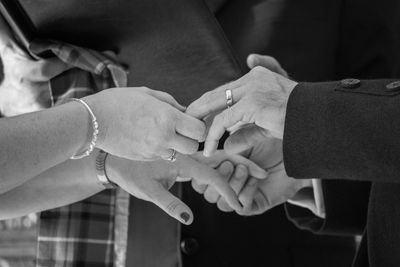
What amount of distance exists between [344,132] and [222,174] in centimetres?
40

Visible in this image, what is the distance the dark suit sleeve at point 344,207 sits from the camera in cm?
119

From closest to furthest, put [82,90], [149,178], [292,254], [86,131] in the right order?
[86,131] → [149,178] → [82,90] → [292,254]

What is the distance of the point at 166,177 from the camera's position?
1.11 m

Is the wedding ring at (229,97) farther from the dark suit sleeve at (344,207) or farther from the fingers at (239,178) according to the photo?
the dark suit sleeve at (344,207)

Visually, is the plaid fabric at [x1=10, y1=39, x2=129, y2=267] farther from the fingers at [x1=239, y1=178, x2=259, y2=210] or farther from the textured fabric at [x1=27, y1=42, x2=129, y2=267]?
the fingers at [x1=239, y1=178, x2=259, y2=210]

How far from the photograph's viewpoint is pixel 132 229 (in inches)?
53.6

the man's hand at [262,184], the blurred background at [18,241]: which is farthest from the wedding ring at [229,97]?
the blurred background at [18,241]

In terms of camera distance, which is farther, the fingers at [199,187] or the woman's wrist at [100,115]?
the fingers at [199,187]

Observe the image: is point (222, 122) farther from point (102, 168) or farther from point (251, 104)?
point (102, 168)

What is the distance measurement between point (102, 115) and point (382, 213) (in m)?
0.53

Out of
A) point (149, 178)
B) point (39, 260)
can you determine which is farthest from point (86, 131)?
point (39, 260)

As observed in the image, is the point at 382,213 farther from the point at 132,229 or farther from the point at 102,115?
the point at 132,229

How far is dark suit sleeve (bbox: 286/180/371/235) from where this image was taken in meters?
1.19

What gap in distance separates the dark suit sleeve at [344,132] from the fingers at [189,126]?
0.55 feet
